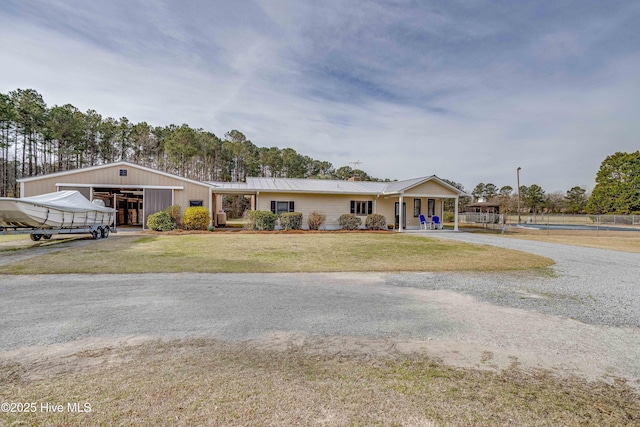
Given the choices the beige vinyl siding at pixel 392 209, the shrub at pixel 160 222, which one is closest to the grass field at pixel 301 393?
the shrub at pixel 160 222

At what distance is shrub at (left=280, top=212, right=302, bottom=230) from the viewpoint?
1994 centimetres

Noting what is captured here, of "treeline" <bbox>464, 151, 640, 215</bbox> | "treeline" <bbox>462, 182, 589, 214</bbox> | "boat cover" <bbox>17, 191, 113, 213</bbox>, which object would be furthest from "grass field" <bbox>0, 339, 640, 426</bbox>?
"treeline" <bbox>462, 182, 589, 214</bbox>

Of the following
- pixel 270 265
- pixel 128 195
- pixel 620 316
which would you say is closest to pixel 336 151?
pixel 128 195

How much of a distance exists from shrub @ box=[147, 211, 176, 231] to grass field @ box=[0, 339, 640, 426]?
654 inches

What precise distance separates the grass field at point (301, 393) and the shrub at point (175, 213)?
1723 cm

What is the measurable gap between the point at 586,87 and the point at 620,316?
1964 cm

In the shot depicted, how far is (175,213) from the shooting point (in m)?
18.9

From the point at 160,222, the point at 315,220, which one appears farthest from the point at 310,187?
the point at 160,222

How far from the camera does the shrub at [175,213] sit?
Result: 18.8 metres

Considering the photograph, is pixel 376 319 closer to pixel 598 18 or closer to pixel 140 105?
pixel 598 18

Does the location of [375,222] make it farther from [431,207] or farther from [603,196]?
[603,196]

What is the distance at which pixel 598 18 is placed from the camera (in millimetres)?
12516

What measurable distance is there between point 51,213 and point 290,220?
11.7 metres

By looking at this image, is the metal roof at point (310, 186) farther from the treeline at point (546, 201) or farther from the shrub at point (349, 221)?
the treeline at point (546, 201)
